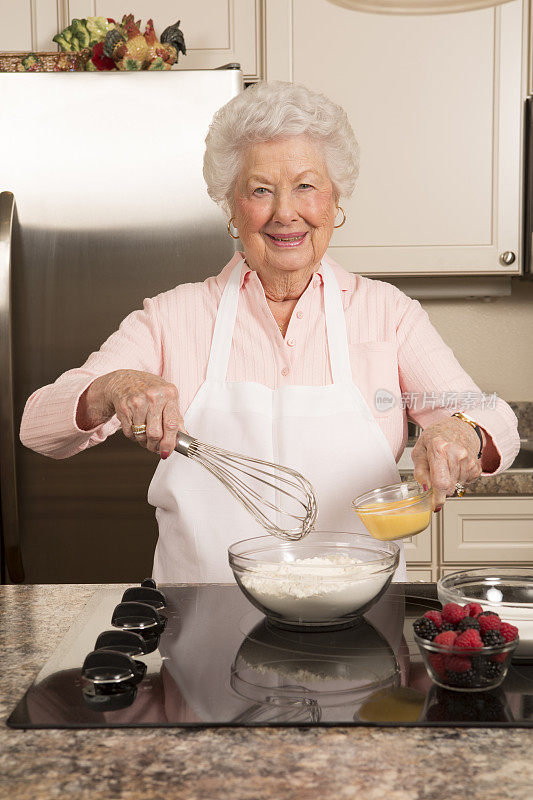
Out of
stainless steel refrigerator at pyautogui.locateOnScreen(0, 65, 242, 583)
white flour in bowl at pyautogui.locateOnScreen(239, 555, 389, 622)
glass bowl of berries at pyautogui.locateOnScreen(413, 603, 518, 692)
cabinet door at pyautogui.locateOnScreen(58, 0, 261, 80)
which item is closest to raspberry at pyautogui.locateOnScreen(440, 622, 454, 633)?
glass bowl of berries at pyautogui.locateOnScreen(413, 603, 518, 692)

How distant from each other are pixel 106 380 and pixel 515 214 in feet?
5.29

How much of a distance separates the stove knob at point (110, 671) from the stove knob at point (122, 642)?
0.05 meters

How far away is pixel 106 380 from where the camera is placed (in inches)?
48.7

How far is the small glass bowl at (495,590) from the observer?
855 mm

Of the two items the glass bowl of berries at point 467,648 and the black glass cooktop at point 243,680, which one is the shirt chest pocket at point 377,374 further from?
the glass bowl of berries at point 467,648

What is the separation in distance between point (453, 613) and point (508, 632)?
0.06 metres

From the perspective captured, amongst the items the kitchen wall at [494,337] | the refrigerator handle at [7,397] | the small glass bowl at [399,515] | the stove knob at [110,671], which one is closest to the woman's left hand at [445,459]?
the small glass bowl at [399,515]

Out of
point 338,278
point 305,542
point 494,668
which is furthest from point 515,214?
point 494,668

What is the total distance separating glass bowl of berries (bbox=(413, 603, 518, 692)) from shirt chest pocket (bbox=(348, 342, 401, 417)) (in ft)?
2.28

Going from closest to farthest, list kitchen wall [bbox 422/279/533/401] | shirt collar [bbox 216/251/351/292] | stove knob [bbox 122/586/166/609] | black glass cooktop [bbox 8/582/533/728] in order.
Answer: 1. black glass cooktop [bbox 8/582/533/728]
2. stove knob [bbox 122/586/166/609]
3. shirt collar [bbox 216/251/351/292]
4. kitchen wall [bbox 422/279/533/401]

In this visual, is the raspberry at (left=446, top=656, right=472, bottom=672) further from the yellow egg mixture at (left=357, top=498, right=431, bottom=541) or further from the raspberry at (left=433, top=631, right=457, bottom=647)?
the yellow egg mixture at (left=357, top=498, right=431, bottom=541)

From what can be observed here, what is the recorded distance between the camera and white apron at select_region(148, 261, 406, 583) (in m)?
1.41

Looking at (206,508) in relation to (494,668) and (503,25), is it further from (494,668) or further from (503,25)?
(503,25)

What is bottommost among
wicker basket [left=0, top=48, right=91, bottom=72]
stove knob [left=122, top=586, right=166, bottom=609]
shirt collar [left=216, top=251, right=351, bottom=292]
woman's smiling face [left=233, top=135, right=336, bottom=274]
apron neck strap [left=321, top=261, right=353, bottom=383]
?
stove knob [left=122, top=586, right=166, bottom=609]
